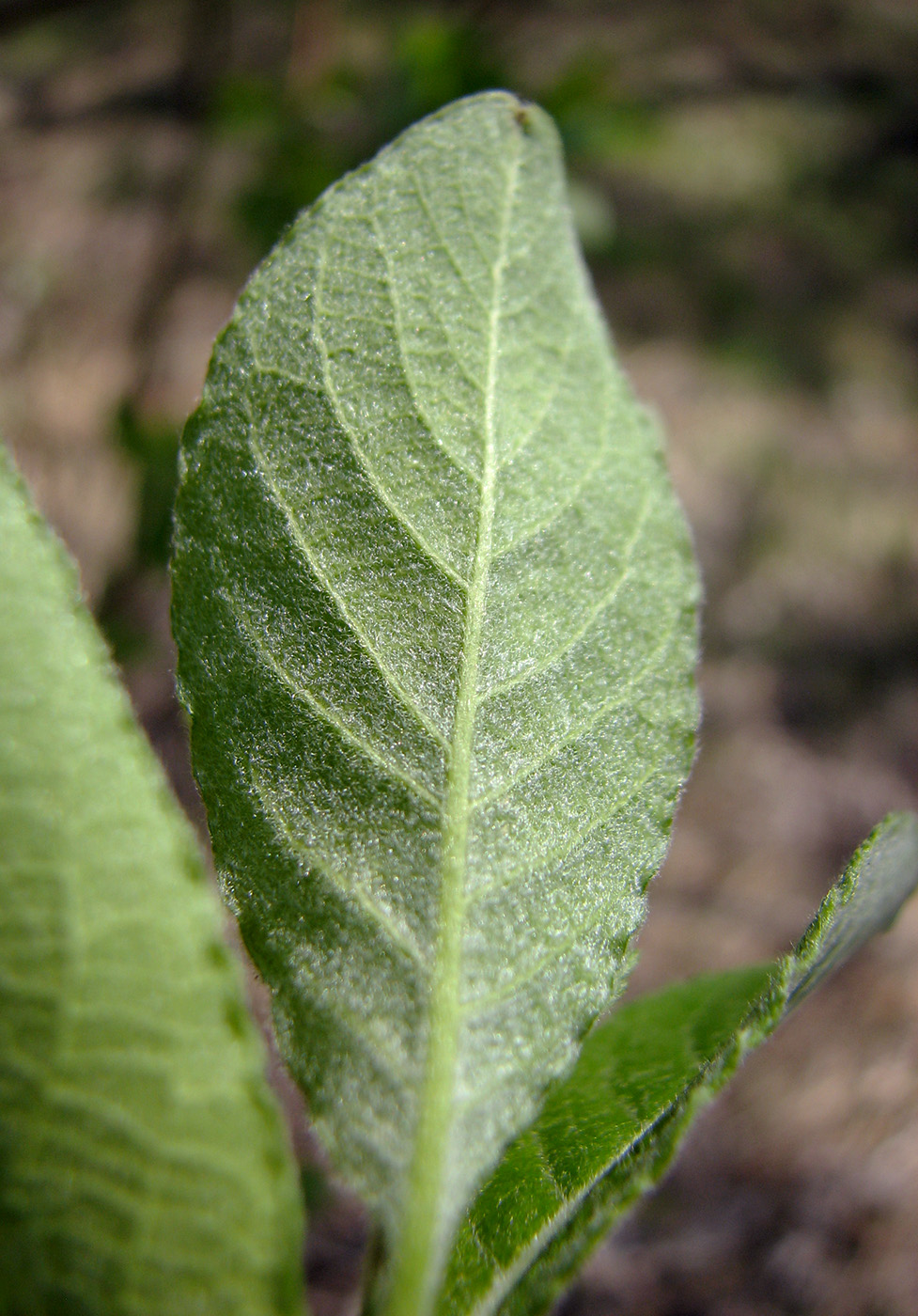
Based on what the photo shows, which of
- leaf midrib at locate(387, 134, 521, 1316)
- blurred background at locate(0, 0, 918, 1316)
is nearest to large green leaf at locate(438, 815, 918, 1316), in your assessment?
leaf midrib at locate(387, 134, 521, 1316)

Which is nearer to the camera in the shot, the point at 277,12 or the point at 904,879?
the point at 904,879

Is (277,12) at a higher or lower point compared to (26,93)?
higher

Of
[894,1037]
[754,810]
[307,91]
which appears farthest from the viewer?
[307,91]

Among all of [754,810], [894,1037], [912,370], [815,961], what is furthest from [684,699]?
[912,370]

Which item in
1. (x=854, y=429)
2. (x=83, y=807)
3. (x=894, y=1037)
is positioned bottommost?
(x=894, y=1037)

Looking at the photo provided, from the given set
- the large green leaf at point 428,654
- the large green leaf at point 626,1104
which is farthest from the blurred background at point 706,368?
the large green leaf at point 428,654

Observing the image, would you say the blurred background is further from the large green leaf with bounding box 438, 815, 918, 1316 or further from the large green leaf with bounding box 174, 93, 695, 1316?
the large green leaf with bounding box 174, 93, 695, 1316

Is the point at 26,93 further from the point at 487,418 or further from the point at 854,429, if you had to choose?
the point at 487,418

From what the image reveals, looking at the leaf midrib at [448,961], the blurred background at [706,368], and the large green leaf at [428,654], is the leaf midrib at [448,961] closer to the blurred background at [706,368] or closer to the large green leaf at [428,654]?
the large green leaf at [428,654]
